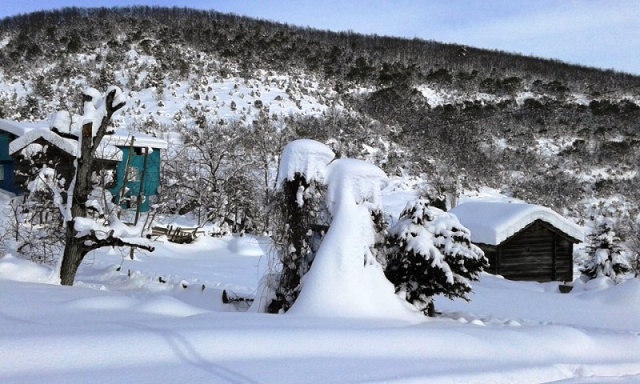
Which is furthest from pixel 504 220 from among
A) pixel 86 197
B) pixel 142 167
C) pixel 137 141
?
pixel 142 167

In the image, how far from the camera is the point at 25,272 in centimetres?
1102

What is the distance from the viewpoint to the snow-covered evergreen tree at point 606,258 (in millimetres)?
19609

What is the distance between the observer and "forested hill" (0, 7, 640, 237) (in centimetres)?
3975

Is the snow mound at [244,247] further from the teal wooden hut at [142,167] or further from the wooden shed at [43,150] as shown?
the teal wooden hut at [142,167]

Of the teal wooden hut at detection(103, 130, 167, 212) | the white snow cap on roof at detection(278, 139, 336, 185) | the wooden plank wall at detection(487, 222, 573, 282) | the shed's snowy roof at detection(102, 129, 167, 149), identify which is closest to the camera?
the white snow cap on roof at detection(278, 139, 336, 185)

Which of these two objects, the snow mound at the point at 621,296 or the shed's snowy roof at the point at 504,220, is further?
the shed's snowy roof at the point at 504,220

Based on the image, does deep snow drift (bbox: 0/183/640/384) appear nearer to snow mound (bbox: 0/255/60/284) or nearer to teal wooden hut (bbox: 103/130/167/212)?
snow mound (bbox: 0/255/60/284)

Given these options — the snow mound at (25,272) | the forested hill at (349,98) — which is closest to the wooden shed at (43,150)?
the forested hill at (349,98)

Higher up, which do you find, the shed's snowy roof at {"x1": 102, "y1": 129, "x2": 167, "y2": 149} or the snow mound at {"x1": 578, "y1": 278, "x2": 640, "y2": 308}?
the shed's snowy roof at {"x1": 102, "y1": 129, "x2": 167, "y2": 149}

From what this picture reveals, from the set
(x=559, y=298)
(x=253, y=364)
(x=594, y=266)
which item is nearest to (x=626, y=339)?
(x=253, y=364)

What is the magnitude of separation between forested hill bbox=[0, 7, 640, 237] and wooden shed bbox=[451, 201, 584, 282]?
1358cm

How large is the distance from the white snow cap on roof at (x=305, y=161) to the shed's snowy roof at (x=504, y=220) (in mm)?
13056

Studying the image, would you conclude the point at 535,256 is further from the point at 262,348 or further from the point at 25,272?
the point at 262,348

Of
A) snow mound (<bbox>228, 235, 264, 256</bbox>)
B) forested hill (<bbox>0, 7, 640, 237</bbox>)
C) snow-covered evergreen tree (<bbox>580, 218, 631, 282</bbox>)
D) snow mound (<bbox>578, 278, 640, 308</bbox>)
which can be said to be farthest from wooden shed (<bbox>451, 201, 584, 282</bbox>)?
forested hill (<bbox>0, 7, 640, 237</bbox>)
